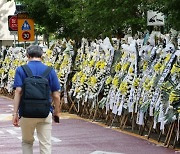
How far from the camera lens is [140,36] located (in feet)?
53.7

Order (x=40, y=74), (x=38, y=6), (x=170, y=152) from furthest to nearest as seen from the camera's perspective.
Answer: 1. (x=38, y=6)
2. (x=170, y=152)
3. (x=40, y=74)

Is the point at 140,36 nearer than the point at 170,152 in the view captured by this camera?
No

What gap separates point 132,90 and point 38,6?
9.91m

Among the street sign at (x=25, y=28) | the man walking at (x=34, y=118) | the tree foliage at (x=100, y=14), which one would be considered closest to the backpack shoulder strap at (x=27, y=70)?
the man walking at (x=34, y=118)

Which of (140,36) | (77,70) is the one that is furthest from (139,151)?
(77,70)

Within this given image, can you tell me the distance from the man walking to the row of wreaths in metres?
3.45

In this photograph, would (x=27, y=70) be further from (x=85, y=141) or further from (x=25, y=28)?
(x=25, y=28)

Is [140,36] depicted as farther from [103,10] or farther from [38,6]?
[38,6]

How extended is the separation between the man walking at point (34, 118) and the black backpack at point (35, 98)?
0.18ft

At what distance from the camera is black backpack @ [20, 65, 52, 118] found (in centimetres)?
832

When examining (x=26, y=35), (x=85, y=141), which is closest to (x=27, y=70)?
(x=85, y=141)

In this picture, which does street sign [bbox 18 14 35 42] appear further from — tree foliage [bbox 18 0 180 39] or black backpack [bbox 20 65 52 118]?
black backpack [bbox 20 65 52 118]

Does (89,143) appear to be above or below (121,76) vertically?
below

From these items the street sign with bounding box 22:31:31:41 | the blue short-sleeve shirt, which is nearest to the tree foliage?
the street sign with bounding box 22:31:31:41
